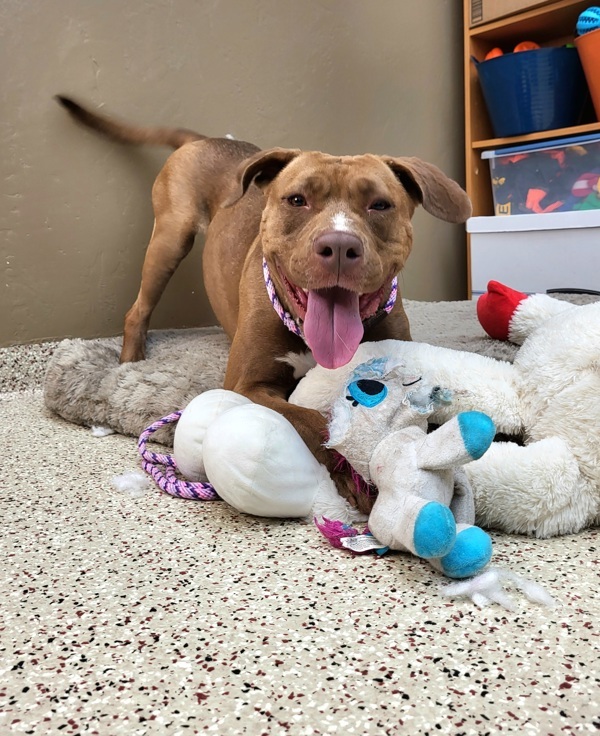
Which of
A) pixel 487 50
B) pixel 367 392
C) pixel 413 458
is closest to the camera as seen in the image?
pixel 413 458

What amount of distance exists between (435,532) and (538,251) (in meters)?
2.70

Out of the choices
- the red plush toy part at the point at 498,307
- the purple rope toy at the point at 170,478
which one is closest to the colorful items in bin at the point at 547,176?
the red plush toy part at the point at 498,307

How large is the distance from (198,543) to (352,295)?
0.55 m

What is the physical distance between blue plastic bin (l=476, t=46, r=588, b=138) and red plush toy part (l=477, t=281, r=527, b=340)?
186 centimetres

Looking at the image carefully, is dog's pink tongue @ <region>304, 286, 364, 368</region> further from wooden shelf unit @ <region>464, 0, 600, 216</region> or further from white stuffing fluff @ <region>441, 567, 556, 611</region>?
wooden shelf unit @ <region>464, 0, 600, 216</region>

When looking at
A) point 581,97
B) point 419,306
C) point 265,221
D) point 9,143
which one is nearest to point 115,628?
point 265,221

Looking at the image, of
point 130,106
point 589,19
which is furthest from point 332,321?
point 589,19

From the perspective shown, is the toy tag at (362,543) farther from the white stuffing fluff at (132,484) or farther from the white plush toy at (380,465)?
the white stuffing fluff at (132,484)

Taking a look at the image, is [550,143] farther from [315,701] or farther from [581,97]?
[315,701]

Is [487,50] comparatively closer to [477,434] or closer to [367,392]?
[367,392]

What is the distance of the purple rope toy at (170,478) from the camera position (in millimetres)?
1138

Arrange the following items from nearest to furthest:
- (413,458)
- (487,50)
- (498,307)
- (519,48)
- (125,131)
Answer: (413,458)
(498,307)
(125,131)
(519,48)
(487,50)

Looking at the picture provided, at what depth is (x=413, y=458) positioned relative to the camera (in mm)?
875

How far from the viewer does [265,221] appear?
142 cm
